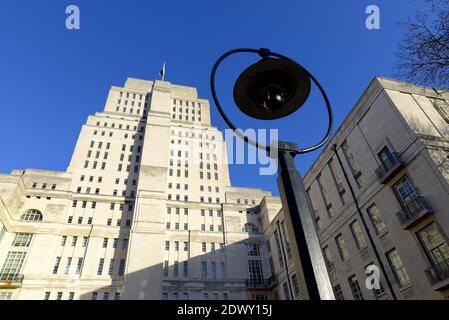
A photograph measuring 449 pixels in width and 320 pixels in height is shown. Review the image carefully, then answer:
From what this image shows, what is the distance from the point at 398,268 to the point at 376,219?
3890 mm

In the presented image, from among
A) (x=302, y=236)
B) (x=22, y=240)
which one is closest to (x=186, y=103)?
(x=22, y=240)

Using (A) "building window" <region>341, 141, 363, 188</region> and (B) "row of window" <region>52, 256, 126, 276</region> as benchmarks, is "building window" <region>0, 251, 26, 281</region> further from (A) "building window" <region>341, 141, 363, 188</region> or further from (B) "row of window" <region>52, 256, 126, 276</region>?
(A) "building window" <region>341, 141, 363, 188</region>

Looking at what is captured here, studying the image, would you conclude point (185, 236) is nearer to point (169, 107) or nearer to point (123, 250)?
point (123, 250)

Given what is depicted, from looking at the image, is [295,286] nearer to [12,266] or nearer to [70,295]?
[70,295]

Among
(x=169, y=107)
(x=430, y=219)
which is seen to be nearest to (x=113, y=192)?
(x=169, y=107)

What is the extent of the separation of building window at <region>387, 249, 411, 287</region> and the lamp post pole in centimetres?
2097

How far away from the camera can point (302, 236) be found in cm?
279

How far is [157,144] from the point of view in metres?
67.2

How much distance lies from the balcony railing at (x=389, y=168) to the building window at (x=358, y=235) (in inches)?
199

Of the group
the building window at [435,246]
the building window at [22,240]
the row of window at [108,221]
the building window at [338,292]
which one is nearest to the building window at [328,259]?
the building window at [338,292]

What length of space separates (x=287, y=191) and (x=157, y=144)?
66.3 meters

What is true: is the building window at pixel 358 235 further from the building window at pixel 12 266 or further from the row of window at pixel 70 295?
the building window at pixel 12 266

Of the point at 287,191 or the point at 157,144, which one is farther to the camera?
the point at 157,144
